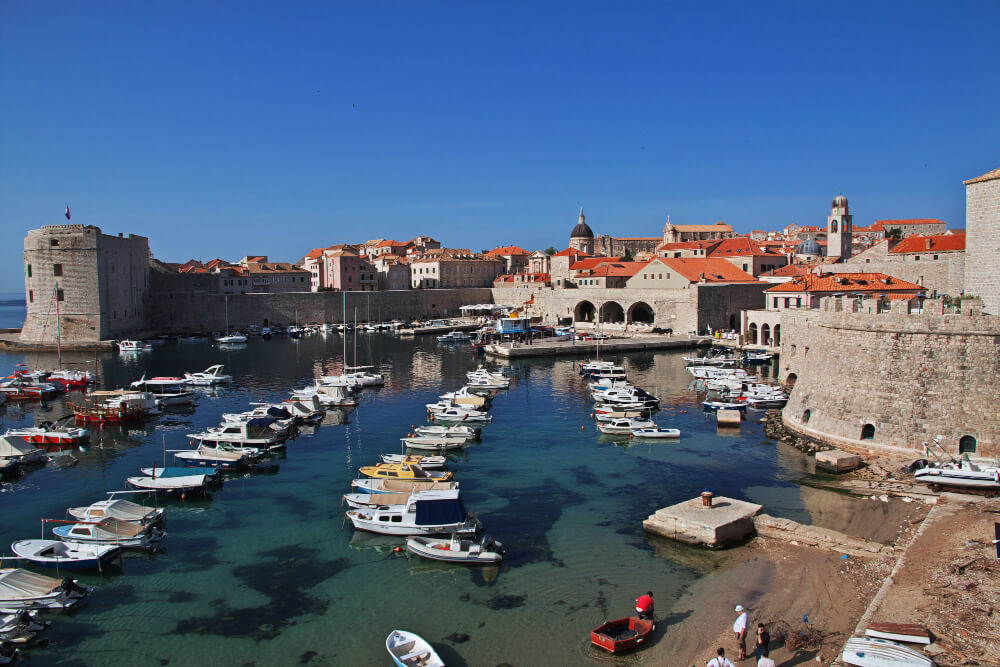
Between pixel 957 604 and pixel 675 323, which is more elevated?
pixel 675 323

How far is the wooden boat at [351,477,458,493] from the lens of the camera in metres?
16.4

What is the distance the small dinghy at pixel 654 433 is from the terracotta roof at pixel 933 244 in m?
24.9

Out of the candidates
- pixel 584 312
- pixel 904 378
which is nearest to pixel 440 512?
pixel 904 378

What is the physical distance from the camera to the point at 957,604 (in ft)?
33.7

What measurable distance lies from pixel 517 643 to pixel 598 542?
398 cm

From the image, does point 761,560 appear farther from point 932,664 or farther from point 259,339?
point 259,339

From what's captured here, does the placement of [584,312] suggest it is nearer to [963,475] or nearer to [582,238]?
[582,238]

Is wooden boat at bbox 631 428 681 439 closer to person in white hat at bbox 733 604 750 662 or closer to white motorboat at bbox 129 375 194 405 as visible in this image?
person in white hat at bbox 733 604 750 662

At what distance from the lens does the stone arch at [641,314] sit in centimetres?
5625

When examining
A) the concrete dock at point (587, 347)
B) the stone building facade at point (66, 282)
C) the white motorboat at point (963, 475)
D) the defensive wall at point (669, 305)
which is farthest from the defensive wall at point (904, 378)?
the stone building facade at point (66, 282)

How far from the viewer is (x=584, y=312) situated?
201 ft

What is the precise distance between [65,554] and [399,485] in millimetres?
6706

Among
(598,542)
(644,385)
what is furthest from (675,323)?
(598,542)

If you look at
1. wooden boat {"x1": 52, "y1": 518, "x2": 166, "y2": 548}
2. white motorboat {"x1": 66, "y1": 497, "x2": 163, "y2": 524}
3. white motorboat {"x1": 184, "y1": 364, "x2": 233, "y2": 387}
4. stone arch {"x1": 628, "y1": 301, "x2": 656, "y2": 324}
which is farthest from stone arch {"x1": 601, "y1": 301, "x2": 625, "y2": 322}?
wooden boat {"x1": 52, "y1": 518, "x2": 166, "y2": 548}
